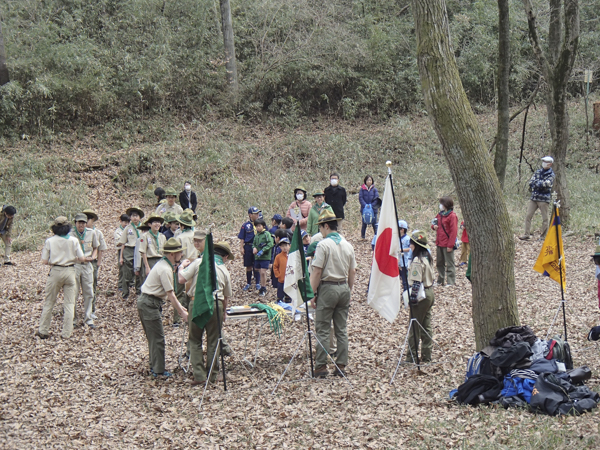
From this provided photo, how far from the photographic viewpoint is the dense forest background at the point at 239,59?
81.3 ft

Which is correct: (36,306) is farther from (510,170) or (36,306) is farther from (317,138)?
(510,170)

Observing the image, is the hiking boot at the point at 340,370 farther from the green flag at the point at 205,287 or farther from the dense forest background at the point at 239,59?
the dense forest background at the point at 239,59

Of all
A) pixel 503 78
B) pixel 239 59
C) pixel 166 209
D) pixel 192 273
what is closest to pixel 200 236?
pixel 192 273

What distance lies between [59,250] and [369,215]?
27.2 feet

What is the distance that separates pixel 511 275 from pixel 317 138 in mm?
19776

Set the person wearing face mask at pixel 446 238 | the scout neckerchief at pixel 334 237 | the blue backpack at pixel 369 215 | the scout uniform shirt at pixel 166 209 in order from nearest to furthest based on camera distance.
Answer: the scout neckerchief at pixel 334 237, the person wearing face mask at pixel 446 238, the scout uniform shirt at pixel 166 209, the blue backpack at pixel 369 215

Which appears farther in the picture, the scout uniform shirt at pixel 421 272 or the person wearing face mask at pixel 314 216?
the person wearing face mask at pixel 314 216

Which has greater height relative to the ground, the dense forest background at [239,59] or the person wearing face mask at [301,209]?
the dense forest background at [239,59]

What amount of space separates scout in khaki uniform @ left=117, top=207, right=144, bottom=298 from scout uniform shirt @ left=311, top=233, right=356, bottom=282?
5829 mm

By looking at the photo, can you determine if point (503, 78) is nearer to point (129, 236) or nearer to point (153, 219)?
point (153, 219)

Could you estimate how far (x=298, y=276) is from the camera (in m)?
7.71

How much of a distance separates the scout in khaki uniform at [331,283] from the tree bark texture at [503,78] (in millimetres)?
9176

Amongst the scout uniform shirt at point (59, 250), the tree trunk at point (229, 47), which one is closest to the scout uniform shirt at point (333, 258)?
the scout uniform shirt at point (59, 250)

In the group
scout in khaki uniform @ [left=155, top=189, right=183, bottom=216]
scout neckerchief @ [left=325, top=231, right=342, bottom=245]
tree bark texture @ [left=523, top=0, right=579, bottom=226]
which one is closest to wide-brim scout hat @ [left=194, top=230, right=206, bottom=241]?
scout neckerchief @ [left=325, top=231, right=342, bottom=245]
